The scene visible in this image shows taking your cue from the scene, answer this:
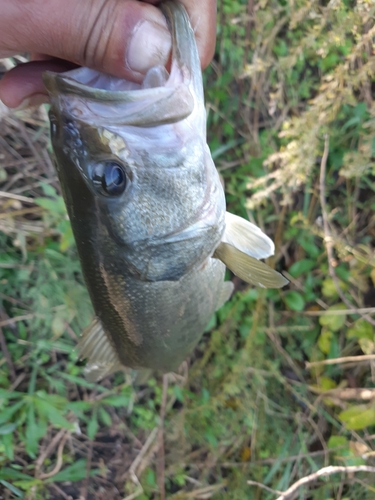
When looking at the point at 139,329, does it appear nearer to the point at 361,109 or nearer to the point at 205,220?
the point at 205,220

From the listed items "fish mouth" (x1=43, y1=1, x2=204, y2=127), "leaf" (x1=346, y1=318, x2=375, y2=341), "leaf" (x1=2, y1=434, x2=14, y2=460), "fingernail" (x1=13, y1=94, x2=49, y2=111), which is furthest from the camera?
"leaf" (x1=346, y1=318, x2=375, y2=341)

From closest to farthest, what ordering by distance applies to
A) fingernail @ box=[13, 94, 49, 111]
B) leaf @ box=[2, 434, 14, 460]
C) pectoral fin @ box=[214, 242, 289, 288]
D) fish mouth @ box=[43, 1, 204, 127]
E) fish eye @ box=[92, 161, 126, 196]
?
fish mouth @ box=[43, 1, 204, 127]
fish eye @ box=[92, 161, 126, 196]
pectoral fin @ box=[214, 242, 289, 288]
fingernail @ box=[13, 94, 49, 111]
leaf @ box=[2, 434, 14, 460]

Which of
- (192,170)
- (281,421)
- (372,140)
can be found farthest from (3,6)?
(281,421)

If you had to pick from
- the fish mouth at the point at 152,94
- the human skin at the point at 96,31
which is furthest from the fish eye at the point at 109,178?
the human skin at the point at 96,31

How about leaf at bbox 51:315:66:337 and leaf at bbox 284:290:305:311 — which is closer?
leaf at bbox 51:315:66:337

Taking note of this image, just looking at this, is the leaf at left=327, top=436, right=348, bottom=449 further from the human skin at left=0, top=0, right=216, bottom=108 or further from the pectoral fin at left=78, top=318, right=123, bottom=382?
the human skin at left=0, top=0, right=216, bottom=108

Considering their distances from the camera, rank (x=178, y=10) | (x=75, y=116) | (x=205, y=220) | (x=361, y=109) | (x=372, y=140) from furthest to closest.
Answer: (x=361, y=109) → (x=372, y=140) → (x=205, y=220) → (x=178, y=10) → (x=75, y=116)

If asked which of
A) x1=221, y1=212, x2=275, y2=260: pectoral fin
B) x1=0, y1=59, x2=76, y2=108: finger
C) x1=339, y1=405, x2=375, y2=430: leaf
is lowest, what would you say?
x1=339, y1=405, x2=375, y2=430: leaf

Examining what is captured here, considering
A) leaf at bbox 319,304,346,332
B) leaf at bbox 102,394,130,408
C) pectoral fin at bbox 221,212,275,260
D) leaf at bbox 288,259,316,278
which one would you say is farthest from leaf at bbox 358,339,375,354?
leaf at bbox 102,394,130,408

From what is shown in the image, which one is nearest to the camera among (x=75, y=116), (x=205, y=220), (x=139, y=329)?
(x=75, y=116)
